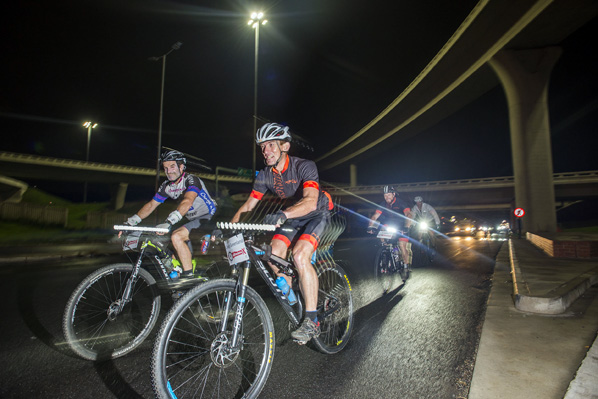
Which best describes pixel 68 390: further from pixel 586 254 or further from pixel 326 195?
pixel 586 254

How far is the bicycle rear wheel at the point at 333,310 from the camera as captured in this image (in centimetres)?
340

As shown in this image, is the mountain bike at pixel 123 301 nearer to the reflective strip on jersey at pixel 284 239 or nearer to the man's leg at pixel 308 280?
the reflective strip on jersey at pixel 284 239

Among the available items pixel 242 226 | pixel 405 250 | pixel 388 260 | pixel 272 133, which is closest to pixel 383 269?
pixel 388 260

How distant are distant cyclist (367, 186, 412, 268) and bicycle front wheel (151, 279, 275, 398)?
201 inches

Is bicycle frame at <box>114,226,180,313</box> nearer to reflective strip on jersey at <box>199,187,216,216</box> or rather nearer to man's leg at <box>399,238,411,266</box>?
reflective strip on jersey at <box>199,187,216,216</box>

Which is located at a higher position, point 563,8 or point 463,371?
point 563,8

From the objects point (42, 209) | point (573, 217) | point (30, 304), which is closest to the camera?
point (30, 304)

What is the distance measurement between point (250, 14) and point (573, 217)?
80536mm

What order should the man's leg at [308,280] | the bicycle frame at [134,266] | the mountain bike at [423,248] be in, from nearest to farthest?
1. the man's leg at [308,280]
2. the bicycle frame at [134,266]
3. the mountain bike at [423,248]

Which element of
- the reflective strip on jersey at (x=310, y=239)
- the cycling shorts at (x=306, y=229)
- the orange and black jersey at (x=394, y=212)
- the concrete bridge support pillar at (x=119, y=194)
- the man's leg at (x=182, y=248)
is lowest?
the man's leg at (x=182, y=248)

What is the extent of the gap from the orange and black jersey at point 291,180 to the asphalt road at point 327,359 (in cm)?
168

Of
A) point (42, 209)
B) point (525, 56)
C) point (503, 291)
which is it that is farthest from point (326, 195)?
point (525, 56)

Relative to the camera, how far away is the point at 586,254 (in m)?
10.4

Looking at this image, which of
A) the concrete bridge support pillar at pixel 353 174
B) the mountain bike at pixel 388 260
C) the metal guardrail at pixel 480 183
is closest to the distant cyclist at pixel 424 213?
the mountain bike at pixel 388 260
